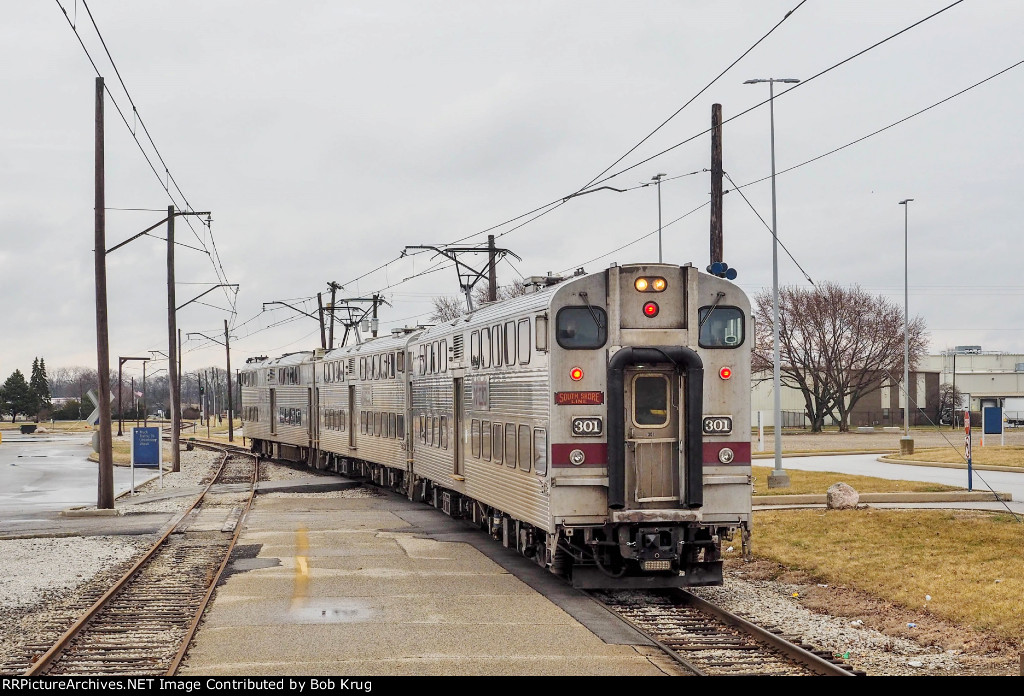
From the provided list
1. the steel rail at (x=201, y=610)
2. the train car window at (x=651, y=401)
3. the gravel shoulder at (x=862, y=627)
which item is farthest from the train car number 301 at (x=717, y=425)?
the steel rail at (x=201, y=610)

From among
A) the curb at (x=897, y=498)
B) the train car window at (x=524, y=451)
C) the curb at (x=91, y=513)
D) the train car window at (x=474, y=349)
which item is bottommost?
the curb at (x=91, y=513)

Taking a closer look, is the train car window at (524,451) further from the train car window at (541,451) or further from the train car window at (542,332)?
the train car window at (542,332)

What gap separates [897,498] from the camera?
912 inches

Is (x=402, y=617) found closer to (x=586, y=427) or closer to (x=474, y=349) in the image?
(x=586, y=427)

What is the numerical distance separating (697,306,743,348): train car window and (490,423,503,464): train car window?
386 cm

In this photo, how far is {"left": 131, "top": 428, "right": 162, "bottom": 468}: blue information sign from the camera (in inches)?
1235

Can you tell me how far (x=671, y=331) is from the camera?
552 inches

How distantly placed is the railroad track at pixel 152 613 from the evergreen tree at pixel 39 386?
402ft

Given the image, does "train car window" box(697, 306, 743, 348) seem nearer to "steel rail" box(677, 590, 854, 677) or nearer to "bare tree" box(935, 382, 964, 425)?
"steel rail" box(677, 590, 854, 677)

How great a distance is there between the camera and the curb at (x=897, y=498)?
23.1m

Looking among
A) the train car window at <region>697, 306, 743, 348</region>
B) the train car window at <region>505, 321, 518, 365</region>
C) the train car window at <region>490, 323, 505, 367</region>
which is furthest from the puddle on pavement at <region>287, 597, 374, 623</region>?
the train car window at <region>697, 306, 743, 348</region>

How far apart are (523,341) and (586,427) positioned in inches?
76.2
